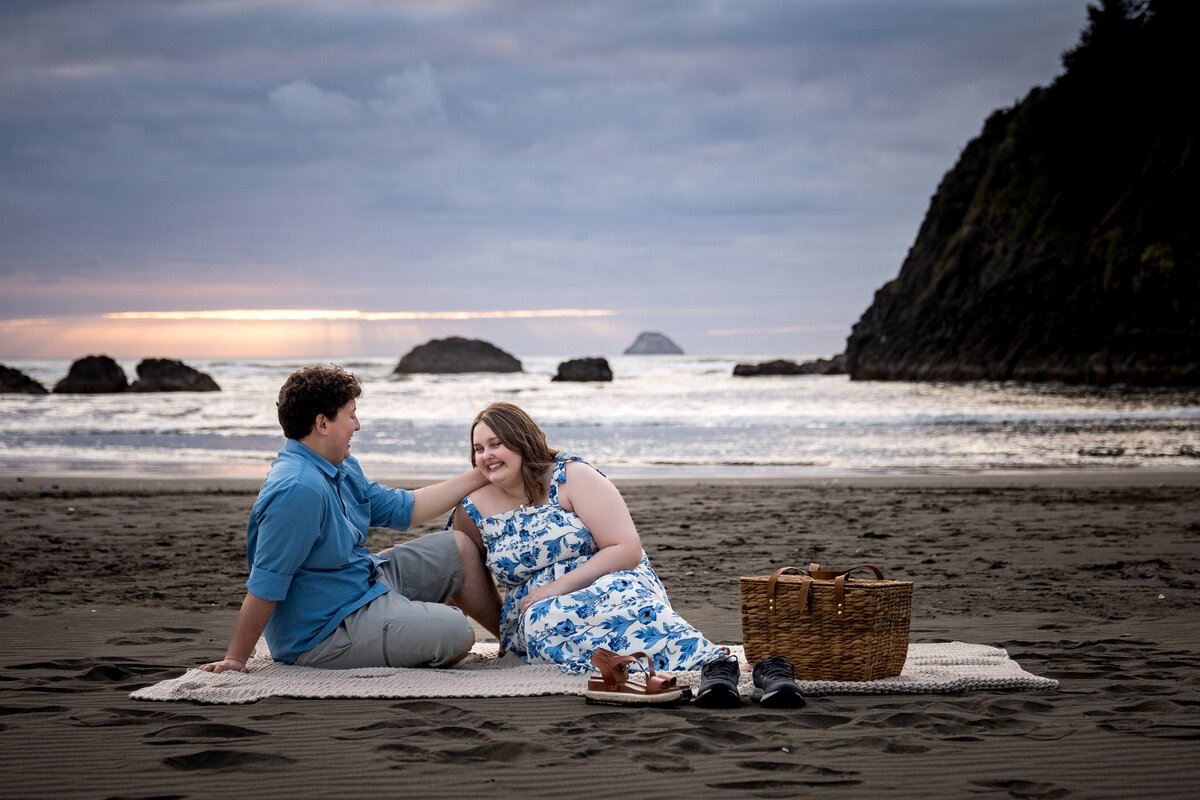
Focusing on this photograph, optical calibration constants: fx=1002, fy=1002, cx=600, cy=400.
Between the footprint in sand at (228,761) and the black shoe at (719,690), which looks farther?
the black shoe at (719,690)

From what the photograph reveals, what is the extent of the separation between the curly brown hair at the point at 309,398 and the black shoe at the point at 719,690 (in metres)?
1.86

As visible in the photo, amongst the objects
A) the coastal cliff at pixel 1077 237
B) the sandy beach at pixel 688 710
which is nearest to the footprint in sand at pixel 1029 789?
the sandy beach at pixel 688 710

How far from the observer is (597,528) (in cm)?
434

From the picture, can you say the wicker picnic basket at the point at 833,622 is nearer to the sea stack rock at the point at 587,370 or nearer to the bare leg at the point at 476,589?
the bare leg at the point at 476,589

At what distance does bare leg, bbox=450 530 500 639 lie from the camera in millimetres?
4633

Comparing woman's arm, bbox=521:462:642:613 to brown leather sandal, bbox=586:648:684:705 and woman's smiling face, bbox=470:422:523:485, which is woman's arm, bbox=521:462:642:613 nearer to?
woman's smiling face, bbox=470:422:523:485

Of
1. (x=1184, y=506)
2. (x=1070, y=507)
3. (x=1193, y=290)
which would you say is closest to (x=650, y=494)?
(x=1070, y=507)

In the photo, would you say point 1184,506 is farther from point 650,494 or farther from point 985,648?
point 985,648

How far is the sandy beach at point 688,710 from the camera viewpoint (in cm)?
297

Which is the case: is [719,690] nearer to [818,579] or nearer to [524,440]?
[818,579]

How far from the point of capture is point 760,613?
165 inches

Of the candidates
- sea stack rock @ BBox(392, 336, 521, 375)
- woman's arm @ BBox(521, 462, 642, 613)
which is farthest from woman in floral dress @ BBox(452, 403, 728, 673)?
sea stack rock @ BBox(392, 336, 521, 375)

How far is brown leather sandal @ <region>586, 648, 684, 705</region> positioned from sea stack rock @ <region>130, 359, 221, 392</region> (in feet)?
144

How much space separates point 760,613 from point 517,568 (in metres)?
1.08
